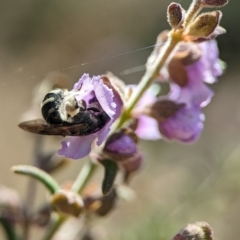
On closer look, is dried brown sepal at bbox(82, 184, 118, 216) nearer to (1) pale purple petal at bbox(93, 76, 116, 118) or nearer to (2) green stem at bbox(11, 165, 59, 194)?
(2) green stem at bbox(11, 165, 59, 194)

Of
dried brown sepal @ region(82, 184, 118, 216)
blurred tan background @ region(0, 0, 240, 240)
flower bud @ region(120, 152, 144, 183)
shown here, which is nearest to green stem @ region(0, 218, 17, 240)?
dried brown sepal @ region(82, 184, 118, 216)

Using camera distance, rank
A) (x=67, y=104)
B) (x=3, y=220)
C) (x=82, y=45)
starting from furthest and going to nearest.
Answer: (x=82, y=45)
(x=3, y=220)
(x=67, y=104)

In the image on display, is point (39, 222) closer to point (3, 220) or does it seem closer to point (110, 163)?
point (3, 220)

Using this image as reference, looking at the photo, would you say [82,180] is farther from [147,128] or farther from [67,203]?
[147,128]

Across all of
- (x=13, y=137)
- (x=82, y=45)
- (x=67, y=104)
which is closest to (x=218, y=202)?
(x=67, y=104)

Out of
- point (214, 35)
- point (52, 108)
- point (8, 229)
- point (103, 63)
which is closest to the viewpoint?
point (52, 108)

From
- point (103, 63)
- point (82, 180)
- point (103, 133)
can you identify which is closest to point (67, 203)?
point (82, 180)
